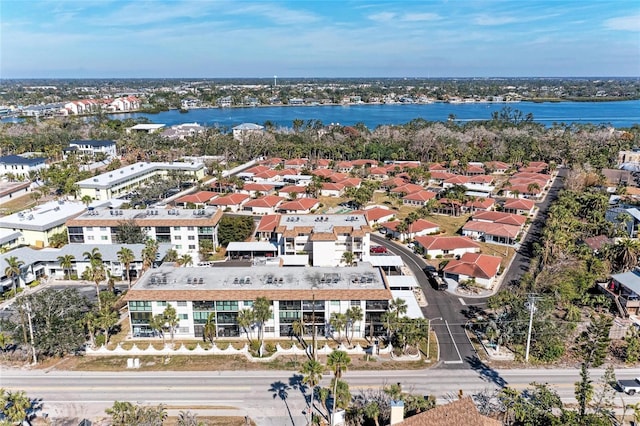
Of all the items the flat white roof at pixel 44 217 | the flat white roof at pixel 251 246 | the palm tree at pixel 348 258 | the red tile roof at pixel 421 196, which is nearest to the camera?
the palm tree at pixel 348 258

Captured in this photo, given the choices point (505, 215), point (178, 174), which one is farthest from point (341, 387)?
point (178, 174)

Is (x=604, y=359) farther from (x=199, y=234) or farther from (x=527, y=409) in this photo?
(x=199, y=234)

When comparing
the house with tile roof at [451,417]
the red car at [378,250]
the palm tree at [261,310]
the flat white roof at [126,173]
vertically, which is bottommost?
the red car at [378,250]

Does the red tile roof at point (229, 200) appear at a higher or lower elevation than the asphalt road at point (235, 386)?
higher

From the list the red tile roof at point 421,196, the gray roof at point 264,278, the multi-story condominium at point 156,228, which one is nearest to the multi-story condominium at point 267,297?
the gray roof at point 264,278

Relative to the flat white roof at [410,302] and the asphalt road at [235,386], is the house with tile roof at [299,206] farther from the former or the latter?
the asphalt road at [235,386]

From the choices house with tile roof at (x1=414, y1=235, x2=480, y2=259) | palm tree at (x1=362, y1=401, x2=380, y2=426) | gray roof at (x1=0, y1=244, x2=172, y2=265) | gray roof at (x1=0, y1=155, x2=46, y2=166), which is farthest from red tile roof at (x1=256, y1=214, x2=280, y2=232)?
gray roof at (x1=0, y1=155, x2=46, y2=166)

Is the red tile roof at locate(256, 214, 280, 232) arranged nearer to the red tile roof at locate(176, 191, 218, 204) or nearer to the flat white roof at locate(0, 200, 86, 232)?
the red tile roof at locate(176, 191, 218, 204)

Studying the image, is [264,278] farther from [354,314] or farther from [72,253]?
[72,253]
